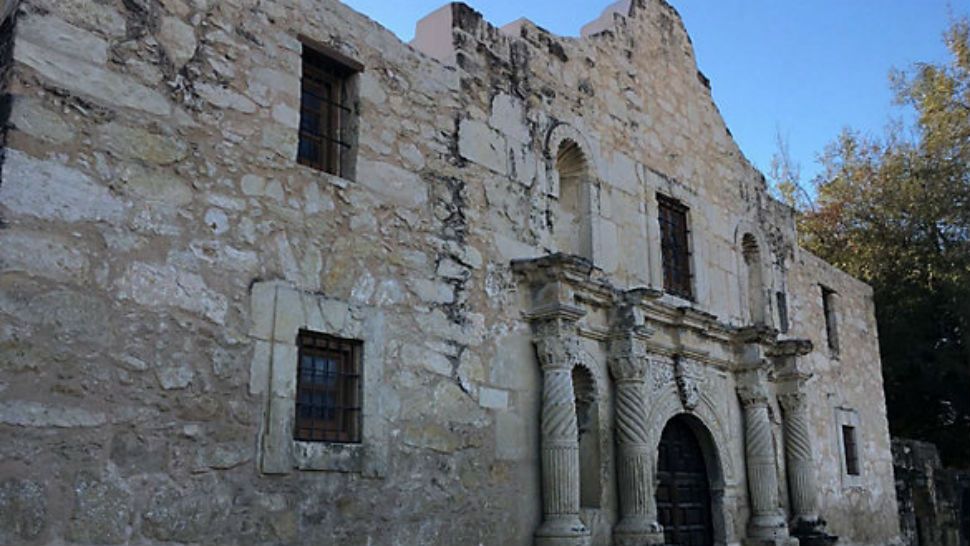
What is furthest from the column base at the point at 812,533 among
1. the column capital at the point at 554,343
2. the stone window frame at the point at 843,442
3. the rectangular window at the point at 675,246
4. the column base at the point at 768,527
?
the column capital at the point at 554,343

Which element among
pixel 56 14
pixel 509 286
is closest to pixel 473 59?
pixel 509 286

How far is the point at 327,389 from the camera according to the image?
5.59m

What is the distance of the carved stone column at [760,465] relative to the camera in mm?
9203

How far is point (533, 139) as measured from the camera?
7.66 metres

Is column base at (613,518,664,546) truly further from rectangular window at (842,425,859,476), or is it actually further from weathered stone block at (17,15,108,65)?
rectangular window at (842,425,859,476)

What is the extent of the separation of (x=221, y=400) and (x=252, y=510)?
0.62m

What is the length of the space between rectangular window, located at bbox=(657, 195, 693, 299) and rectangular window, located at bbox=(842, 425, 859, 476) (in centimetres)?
443

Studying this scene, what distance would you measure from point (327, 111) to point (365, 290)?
129cm

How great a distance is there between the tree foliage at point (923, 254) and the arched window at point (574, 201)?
37.5 ft

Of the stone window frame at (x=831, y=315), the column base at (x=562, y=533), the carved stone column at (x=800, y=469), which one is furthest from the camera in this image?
the stone window frame at (x=831, y=315)

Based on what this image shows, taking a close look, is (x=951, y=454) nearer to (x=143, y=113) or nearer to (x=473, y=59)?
(x=473, y=59)

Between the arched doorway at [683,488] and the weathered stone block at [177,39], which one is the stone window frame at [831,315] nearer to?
the arched doorway at [683,488]

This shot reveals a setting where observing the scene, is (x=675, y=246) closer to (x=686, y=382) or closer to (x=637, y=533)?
(x=686, y=382)

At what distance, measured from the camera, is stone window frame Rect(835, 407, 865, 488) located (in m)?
11.8
